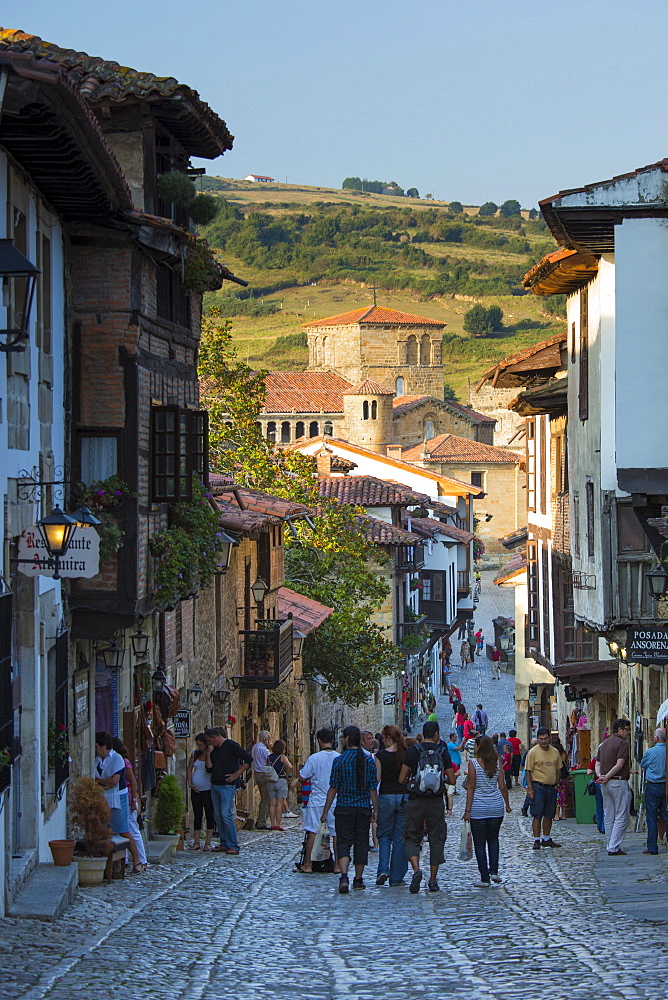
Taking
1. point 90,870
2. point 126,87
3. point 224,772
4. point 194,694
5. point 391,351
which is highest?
point 391,351

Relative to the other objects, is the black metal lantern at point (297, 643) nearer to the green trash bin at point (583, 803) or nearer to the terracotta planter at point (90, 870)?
the green trash bin at point (583, 803)

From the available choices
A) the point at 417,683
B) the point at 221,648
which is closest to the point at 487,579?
the point at 417,683

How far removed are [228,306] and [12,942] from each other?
181662 mm

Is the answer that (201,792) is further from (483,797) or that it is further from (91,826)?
(483,797)

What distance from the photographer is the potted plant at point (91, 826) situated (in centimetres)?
1240

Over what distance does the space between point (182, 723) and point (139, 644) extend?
2754 millimetres

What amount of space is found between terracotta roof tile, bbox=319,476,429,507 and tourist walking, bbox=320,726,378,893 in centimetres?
3062

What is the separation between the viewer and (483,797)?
1275 cm

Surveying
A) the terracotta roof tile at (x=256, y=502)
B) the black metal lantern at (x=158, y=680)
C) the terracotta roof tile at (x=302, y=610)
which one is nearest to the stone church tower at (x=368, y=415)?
the terracotta roof tile at (x=302, y=610)

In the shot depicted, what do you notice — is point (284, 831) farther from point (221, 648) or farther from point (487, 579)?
point (487, 579)

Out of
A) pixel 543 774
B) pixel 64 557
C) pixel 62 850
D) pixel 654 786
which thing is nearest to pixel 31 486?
pixel 64 557

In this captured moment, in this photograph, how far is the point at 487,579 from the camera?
91.7 metres

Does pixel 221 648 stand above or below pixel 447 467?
below

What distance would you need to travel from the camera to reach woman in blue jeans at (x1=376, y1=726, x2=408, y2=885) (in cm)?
1308
